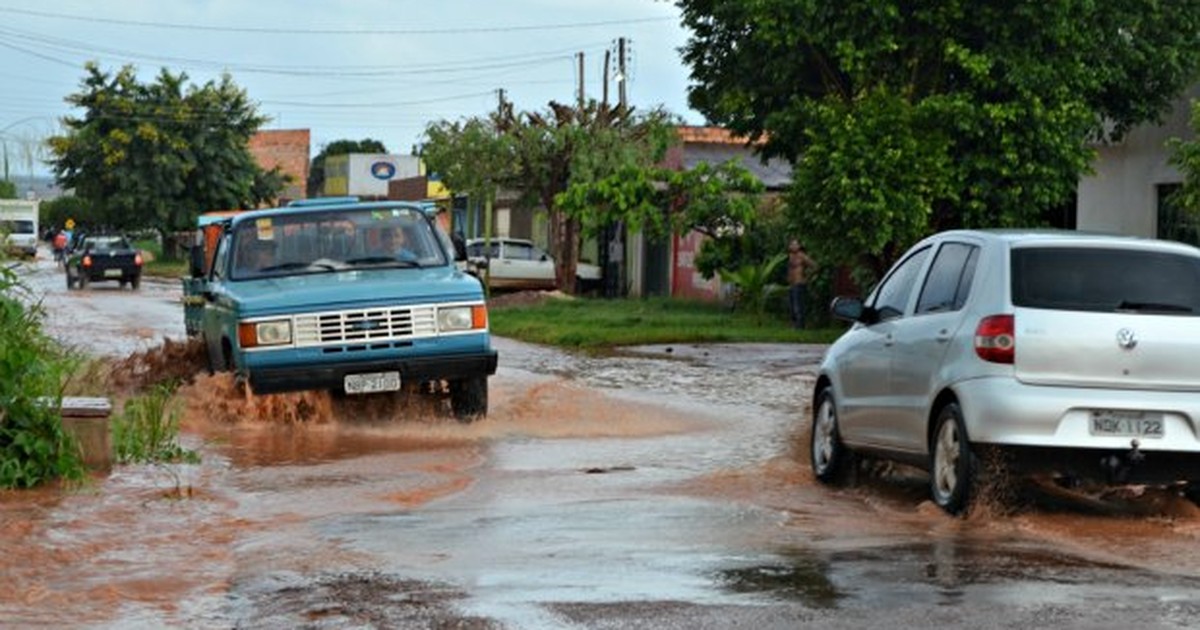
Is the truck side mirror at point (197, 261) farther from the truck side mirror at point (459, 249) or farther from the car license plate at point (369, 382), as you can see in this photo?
the car license plate at point (369, 382)

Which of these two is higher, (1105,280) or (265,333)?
(1105,280)

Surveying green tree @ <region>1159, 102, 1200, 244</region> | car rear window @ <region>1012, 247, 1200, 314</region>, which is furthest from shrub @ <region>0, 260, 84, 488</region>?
green tree @ <region>1159, 102, 1200, 244</region>

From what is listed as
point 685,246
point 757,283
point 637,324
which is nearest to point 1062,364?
point 637,324

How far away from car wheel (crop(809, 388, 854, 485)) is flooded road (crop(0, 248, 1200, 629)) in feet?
0.71

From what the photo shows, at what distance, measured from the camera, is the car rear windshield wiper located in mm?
10305

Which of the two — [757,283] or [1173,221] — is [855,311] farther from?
[757,283]

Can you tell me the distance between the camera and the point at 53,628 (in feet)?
24.9

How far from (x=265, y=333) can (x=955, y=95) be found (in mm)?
13841

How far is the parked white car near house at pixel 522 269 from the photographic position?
4781 cm

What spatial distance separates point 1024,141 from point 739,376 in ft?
20.5

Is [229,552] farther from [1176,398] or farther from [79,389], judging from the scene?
[79,389]

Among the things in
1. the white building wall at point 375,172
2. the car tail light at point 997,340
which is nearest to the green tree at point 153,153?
the white building wall at point 375,172

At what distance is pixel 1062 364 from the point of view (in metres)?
10.1

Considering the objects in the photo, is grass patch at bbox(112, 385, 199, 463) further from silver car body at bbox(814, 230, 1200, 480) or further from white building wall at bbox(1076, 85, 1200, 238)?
white building wall at bbox(1076, 85, 1200, 238)
